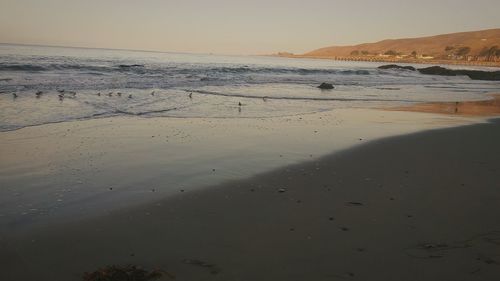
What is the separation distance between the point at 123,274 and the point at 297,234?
75.2 inches

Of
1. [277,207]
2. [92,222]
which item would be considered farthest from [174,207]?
[277,207]

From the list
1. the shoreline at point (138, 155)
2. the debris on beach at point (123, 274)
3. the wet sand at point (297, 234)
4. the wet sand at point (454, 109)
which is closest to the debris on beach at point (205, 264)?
the wet sand at point (297, 234)

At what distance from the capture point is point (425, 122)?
13547mm

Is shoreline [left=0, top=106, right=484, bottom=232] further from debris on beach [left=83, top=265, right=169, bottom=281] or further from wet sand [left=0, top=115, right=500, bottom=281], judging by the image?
debris on beach [left=83, top=265, right=169, bottom=281]

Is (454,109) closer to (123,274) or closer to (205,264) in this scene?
(205,264)

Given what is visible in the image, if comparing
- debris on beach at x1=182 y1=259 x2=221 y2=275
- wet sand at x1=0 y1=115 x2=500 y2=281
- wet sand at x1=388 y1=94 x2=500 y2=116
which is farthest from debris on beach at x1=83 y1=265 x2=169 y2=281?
wet sand at x1=388 y1=94 x2=500 y2=116

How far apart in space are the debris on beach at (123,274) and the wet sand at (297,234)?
0.13 m

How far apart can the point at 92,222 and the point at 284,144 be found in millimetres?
5375

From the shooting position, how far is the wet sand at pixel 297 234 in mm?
3770

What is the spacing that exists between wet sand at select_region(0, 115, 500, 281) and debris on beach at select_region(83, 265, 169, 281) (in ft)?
0.42

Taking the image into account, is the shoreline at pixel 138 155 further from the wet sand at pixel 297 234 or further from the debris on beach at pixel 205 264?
the debris on beach at pixel 205 264

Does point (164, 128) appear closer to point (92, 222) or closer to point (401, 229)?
point (92, 222)

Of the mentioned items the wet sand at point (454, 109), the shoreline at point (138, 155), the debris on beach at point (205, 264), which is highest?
the wet sand at point (454, 109)

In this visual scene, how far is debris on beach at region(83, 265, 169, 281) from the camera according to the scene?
351cm
